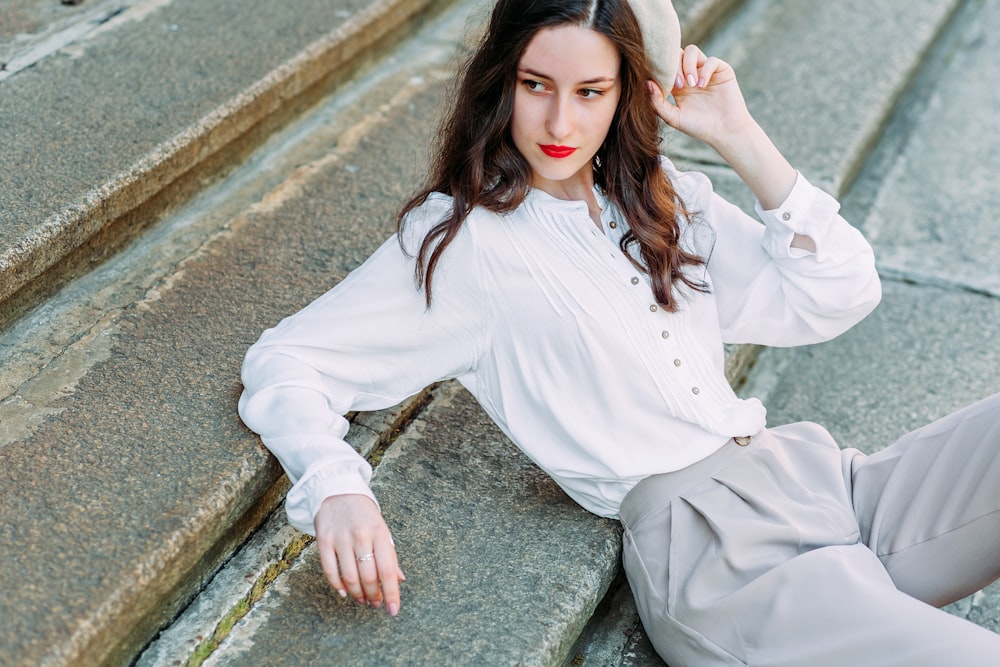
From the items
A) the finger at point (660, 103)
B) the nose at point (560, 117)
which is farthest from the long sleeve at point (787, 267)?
the nose at point (560, 117)

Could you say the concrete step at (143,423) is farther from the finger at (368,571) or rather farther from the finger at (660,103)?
the finger at (660,103)

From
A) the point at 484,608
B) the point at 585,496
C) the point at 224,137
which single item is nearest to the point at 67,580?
the point at 484,608

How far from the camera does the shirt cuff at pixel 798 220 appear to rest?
6.31 ft

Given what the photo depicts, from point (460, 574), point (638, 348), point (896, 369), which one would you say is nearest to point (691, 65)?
point (638, 348)

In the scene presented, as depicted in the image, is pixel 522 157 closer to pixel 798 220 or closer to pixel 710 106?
pixel 710 106

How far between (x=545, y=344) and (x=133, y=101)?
1.31 meters

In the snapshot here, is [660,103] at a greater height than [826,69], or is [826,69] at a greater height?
[660,103]

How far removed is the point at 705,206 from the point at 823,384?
38.0 inches

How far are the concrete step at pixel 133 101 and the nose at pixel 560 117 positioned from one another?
1.02 metres

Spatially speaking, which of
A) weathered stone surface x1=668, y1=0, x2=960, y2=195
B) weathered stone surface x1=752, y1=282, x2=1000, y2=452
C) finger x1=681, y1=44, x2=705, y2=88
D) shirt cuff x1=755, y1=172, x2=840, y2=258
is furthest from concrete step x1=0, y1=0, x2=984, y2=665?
weathered stone surface x1=668, y1=0, x2=960, y2=195

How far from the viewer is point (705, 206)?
200 cm

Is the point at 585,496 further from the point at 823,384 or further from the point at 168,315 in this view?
the point at 823,384

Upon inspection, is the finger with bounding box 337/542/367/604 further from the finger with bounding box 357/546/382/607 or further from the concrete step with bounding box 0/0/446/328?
the concrete step with bounding box 0/0/446/328

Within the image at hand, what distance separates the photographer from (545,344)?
1.83m
